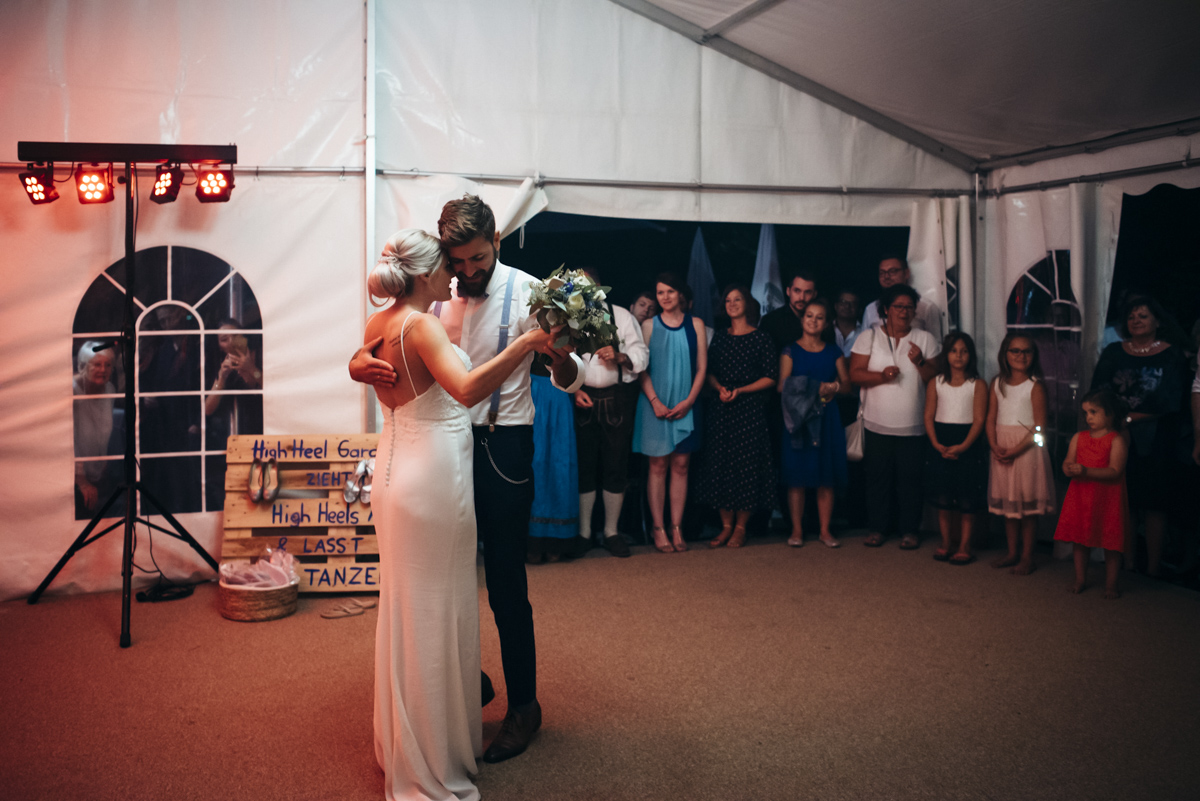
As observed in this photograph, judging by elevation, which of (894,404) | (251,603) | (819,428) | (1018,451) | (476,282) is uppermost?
(476,282)

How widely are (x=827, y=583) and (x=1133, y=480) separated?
1730 millimetres

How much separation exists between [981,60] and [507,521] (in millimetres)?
3649

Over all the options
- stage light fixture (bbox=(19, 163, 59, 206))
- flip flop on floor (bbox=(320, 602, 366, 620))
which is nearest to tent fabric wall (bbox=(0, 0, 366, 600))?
stage light fixture (bbox=(19, 163, 59, 206))

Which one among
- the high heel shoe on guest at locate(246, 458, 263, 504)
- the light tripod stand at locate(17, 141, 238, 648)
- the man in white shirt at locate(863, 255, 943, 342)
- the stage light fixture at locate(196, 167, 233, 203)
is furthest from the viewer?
the man in white shirt at locate(863, 255, 943, 342)

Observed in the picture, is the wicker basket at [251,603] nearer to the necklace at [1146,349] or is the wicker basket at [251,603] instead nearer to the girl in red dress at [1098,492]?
the girl in red dress at [1098,492]

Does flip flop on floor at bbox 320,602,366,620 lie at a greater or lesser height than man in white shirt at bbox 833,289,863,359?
lesser

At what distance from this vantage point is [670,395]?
5109 millimetres

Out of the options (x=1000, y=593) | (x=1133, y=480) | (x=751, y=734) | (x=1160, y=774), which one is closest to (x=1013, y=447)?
(x=1133, y=480)

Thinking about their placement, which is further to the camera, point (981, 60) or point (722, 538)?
point (722, 538)

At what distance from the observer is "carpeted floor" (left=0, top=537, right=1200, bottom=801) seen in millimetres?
2404

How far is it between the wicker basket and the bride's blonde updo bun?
85.6 inches

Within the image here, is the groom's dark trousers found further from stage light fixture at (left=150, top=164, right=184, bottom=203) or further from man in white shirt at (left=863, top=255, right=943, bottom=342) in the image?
man in white shirt at (left=863, top=255, right=943, bottom=342)

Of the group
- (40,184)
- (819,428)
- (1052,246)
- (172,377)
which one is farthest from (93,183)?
(1052,246)

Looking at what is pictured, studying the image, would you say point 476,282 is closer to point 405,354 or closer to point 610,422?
point 405,354
